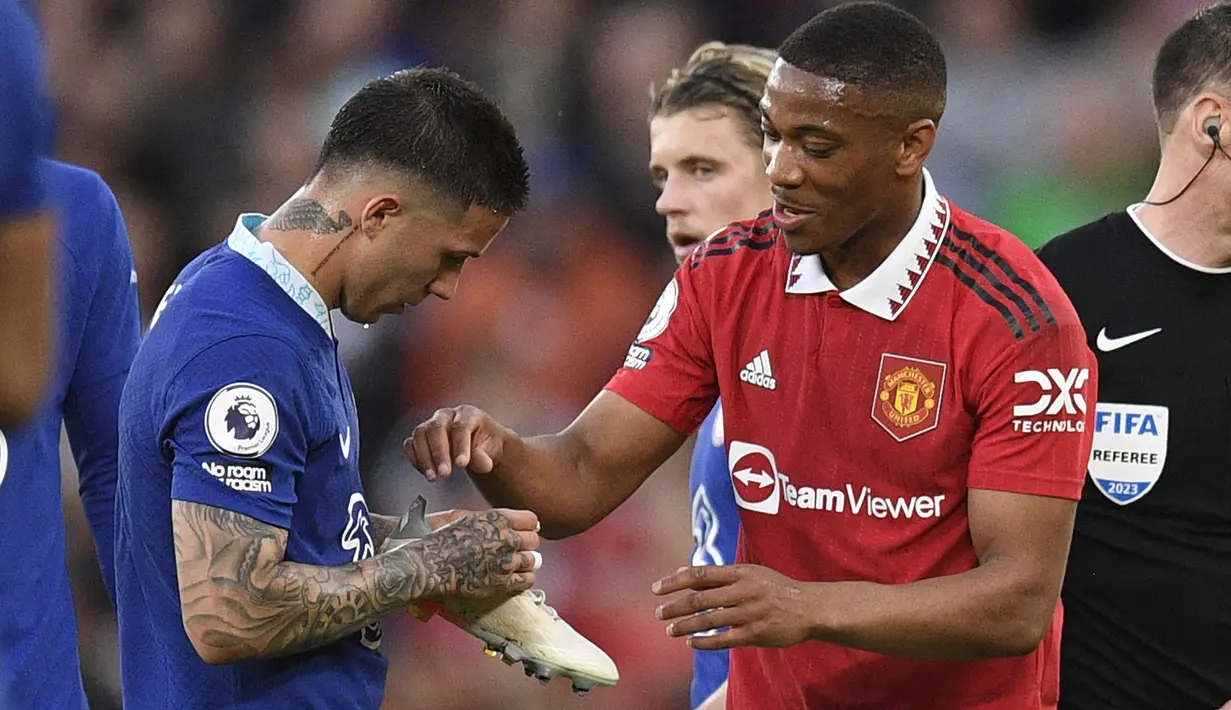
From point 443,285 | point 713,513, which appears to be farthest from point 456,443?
point 713,513

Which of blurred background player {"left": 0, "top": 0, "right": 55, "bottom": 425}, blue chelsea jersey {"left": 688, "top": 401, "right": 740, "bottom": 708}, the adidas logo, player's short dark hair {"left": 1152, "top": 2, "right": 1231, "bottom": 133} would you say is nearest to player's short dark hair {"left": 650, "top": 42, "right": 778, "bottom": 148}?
blue chelsea jersey {"left": 688, "top": 401, "right": 740, "bottom": 708}

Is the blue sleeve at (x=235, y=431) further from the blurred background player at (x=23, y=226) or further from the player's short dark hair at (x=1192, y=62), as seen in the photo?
the player's short dark hair at (x=1192, y=62)

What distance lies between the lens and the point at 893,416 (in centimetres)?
299

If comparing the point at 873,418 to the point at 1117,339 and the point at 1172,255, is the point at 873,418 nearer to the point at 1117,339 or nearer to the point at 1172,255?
the point at 1117,339

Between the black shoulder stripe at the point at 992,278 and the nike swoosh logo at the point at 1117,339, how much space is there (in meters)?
0.63

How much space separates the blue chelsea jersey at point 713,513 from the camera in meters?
3.87

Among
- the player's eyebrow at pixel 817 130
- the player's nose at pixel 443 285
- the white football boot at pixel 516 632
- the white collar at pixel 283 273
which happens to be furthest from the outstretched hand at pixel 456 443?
the player's eyebrow at pixel 817 130

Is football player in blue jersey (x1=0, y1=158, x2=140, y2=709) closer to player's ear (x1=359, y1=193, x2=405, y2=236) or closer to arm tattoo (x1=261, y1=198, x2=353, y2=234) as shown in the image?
arm tattoo (x1=261, y1=198, x2=353, y2=234)

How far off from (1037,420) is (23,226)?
1.80 meters

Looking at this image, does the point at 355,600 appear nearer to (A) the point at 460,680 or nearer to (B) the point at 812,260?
(B) the point at 812,260

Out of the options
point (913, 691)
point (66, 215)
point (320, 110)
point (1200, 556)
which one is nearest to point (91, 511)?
point (66, 215)

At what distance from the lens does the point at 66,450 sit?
6.39 meters

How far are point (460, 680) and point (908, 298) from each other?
363 cm

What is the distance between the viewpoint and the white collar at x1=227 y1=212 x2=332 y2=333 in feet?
8.94
